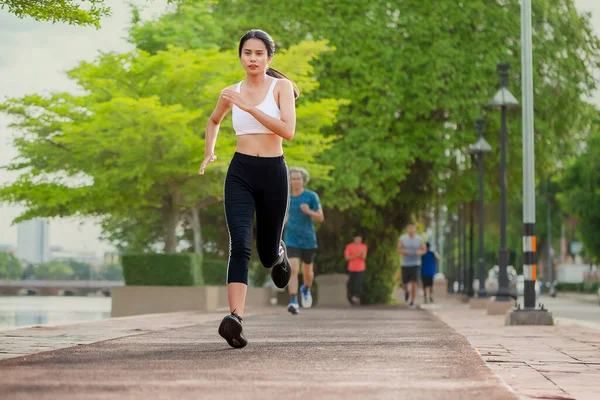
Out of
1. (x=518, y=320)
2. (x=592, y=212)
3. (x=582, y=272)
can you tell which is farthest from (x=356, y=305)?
(x=582, y=272)

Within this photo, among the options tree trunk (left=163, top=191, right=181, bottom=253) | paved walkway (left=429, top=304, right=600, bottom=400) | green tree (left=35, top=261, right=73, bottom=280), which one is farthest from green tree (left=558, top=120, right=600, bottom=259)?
green tree (left=35, top=261, right=73, bottom=280)

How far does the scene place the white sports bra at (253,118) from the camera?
8.12 metres

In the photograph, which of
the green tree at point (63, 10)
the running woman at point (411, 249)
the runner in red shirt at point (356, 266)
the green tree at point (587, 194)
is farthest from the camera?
the green tree at point (587, 194)

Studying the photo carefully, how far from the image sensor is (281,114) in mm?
8133

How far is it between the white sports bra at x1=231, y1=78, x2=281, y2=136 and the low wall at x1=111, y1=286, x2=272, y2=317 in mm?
15918

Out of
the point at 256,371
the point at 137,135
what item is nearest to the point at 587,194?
the point at 137,135

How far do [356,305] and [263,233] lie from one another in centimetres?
2358

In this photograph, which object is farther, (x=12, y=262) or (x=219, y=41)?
(x=12, y=262)

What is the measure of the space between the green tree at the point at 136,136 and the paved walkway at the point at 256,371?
16229 mm

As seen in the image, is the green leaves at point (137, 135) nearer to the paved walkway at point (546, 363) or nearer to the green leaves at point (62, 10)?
the green leaves at point (62, 10)

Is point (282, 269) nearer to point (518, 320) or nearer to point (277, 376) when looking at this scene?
point (277, 376)

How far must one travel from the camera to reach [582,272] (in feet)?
295

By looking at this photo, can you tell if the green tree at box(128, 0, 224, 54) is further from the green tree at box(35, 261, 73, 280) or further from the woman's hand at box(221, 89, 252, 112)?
the green tree at box(35, 261, 73, 280)

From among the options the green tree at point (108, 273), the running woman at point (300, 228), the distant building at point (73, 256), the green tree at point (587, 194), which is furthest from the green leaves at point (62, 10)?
the distant building at point (73, 256)
